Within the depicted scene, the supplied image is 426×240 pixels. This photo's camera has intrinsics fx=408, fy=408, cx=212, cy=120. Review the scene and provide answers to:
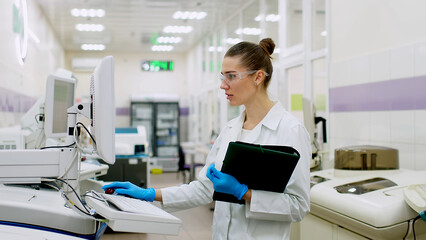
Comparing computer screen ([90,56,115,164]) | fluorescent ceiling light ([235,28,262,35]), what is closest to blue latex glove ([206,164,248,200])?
computer screen ([90,56,115,164])

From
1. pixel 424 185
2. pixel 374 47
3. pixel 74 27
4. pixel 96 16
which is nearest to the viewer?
pixel 424 185

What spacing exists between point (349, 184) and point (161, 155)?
1023 cm

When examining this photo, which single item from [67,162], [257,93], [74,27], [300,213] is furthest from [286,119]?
[74,27]

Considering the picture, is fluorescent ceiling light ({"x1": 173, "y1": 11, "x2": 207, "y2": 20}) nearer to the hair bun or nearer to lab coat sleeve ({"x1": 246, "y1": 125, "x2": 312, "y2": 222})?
the hair bun

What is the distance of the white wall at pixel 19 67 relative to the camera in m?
4.82

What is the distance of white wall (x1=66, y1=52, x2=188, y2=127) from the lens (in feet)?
41.8

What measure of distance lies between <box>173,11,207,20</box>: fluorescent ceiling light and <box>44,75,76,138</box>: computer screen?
5.82 meters

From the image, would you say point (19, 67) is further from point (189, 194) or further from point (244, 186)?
point (244, 186)

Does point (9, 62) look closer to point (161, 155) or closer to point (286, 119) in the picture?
point (286, 119)

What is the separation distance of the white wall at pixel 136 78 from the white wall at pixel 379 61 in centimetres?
935

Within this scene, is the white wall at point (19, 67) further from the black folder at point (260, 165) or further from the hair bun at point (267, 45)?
the black folder at point (260, 165)

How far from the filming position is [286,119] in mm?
1762

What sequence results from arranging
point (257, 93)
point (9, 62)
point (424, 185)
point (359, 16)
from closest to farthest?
1. point (257, 93)
2. point (424, 185)
3. point (359, 16)
4. point (9, 62)

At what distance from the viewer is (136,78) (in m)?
13.1
